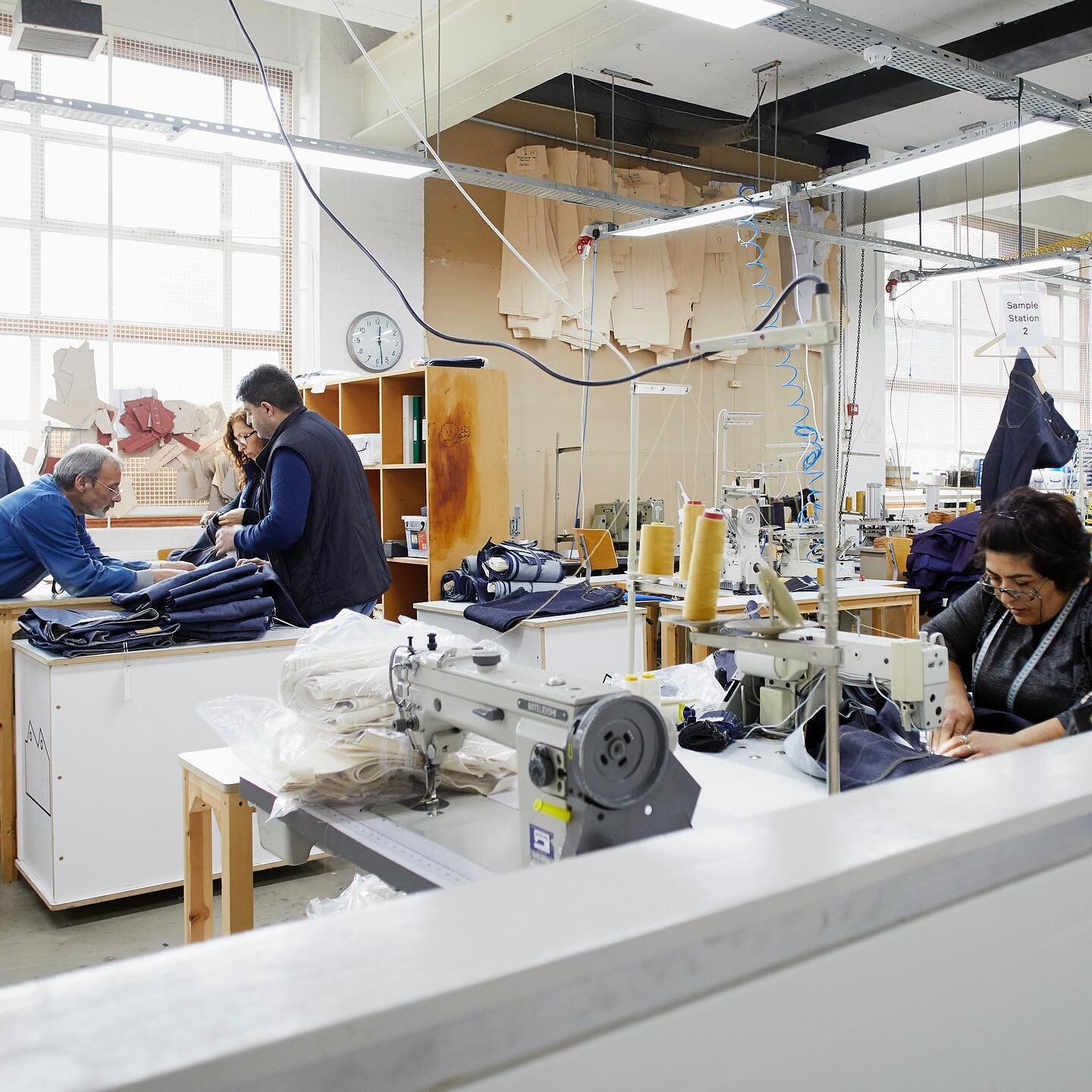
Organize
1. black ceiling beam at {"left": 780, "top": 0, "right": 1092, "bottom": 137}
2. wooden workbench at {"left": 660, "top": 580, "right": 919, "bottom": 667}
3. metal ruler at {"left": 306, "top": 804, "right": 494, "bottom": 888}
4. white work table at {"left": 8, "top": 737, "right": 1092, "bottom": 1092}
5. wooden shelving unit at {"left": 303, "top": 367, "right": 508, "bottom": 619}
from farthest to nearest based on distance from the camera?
black ceiling beam at {"left": 780, "top": 0, "right": 1092, "bottom": 137} < wooden shelving unit at {"left": 303, "top": 367, "right": 508, "bottom": 619} < wooden workbench at {"left": 660, "top": 580, "right": 919, "bottom": 667} < metal ruler at {"left": 306, "top": 804, "right": 494, "bottom": 888} < white work table at {"left": 8, "top": 737, "right": 1092, "bottom": 1092}

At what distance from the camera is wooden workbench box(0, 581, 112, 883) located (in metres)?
3.28

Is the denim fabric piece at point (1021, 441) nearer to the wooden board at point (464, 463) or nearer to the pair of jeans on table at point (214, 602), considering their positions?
the wooden board at point (464, 463)

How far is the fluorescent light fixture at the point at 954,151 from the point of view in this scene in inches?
179

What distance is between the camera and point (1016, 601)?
7.11 feet

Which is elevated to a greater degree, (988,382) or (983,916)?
(988,382)

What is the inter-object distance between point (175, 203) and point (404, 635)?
4719mm

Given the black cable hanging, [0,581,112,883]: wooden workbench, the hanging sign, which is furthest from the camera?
the hanging sign

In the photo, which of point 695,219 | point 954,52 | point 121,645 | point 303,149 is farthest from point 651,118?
point 121,645

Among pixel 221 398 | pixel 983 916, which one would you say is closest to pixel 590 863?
pixel 983 916

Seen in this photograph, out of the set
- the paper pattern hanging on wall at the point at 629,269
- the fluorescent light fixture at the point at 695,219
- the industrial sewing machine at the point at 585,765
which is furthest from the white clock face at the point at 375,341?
the industrial sewing machine at the point at 585,765

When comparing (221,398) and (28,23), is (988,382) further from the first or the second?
(28,23)

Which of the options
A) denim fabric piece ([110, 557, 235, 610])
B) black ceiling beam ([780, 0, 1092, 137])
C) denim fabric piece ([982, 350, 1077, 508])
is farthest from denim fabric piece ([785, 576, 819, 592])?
black ceiling beam ([780, 0, 1092, 137])

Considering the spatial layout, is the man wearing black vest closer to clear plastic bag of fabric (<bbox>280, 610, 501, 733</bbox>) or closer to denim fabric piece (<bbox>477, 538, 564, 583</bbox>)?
denim fabric piece (<bbox>477, 538, 564, 583</bbox>)

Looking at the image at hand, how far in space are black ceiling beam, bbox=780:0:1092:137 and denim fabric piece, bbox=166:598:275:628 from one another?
483cm
